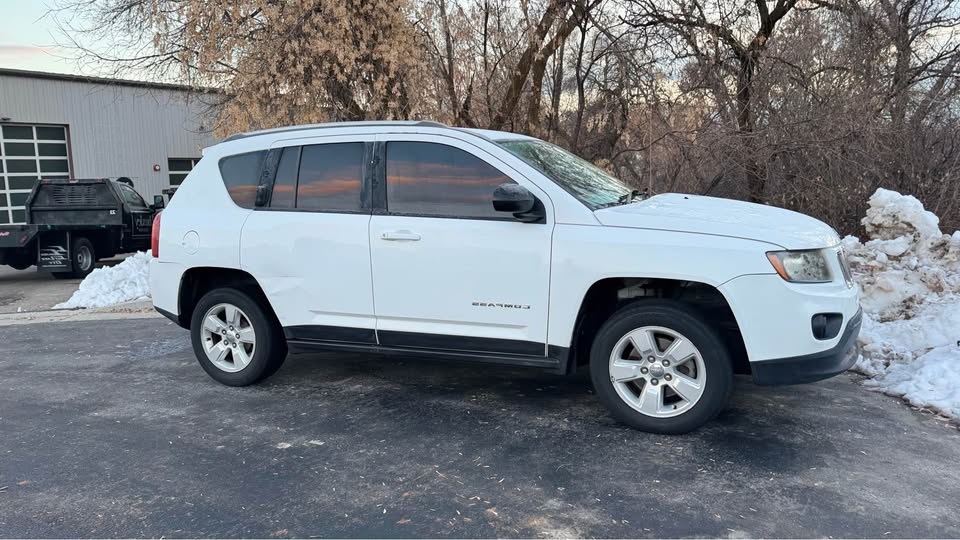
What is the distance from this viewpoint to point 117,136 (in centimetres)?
2394

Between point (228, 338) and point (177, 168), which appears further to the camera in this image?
point (177, 168)

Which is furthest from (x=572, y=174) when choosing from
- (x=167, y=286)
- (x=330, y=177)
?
(x=167, y=286)

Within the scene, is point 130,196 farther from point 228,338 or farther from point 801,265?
point 801,265

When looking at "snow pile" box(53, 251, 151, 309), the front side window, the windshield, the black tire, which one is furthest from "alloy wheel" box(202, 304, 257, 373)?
the front side window

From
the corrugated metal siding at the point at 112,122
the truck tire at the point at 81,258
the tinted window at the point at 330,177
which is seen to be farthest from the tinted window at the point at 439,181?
the corrugated metal siding at the point at 112,122

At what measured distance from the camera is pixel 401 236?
4836mm

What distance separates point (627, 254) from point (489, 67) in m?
9.43

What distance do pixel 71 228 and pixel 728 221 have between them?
13292 mm

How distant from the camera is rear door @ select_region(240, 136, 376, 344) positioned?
198 inches

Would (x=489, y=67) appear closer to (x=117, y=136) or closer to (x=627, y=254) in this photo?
(x=627, y=254)

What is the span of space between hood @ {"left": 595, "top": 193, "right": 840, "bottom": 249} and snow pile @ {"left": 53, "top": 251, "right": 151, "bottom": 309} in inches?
320

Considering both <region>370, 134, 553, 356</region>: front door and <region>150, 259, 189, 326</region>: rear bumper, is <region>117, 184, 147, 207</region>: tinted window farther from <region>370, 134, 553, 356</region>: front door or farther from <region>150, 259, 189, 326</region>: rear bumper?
<region>370, 134, 553, 356</region>: front door

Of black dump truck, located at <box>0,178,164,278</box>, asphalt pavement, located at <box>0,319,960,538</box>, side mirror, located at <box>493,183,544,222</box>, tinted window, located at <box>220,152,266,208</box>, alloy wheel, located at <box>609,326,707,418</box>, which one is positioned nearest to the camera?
asphalt pavement, located at <box>0,319,960,538</box>

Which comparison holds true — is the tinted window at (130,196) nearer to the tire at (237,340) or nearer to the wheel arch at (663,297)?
the tire at (237,340)
